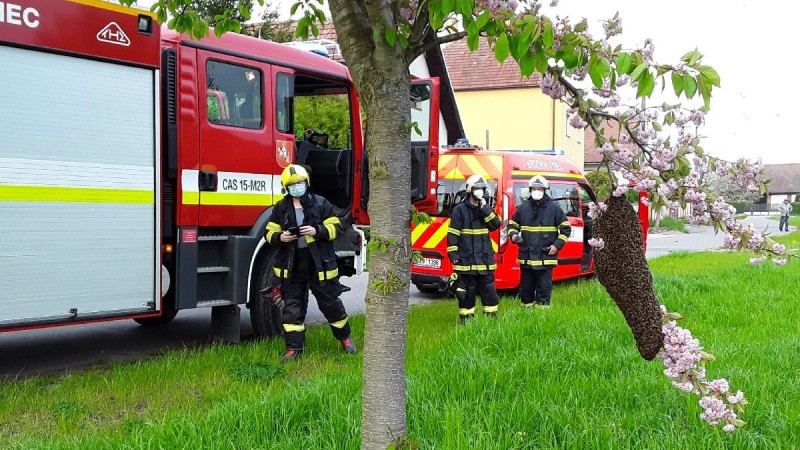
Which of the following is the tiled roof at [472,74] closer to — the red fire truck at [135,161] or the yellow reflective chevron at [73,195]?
the red fire truck at [135,161]

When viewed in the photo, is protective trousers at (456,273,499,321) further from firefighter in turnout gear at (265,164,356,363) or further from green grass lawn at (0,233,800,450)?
firefighter in turnout gear at (265,164,356,363)

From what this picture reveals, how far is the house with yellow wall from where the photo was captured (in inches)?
1100

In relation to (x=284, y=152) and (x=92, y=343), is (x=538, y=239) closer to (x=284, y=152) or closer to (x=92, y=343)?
(x=284, y=152)

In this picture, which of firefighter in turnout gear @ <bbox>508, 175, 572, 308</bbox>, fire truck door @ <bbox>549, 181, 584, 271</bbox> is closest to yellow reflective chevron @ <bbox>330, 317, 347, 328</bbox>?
firefighter in turnout gear @ <bbox>508, 175, 572, 308</bbox>

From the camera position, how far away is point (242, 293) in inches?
243

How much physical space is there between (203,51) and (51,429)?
3.12 m

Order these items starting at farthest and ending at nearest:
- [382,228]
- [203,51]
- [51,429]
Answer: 1. [203,51]
2. [51,429]
3. [382,228]

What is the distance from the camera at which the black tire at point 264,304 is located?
6.43 m

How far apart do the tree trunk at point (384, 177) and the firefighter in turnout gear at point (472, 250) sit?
4571 mm

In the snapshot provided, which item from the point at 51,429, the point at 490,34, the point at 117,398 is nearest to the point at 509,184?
the point at 117,398

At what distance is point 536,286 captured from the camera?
8336 mm

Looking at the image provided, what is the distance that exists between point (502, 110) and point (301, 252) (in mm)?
23525

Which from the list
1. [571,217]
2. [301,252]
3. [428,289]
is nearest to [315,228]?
Answer: [301,252]

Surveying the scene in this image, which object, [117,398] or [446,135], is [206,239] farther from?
[446,135]
